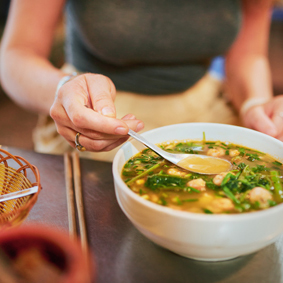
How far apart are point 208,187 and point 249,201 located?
134 mm

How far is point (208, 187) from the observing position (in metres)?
1.01

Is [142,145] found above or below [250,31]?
below

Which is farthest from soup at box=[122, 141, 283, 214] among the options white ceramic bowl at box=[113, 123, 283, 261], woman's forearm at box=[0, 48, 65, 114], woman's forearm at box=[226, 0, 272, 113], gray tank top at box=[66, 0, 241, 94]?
woman's forearm at box=[226, 0, 272, 113]

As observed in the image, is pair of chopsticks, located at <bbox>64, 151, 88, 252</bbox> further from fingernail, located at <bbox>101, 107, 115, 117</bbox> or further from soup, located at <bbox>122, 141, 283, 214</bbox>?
fingernail, located at <bbox>101, 107, 115, 117</bbox>

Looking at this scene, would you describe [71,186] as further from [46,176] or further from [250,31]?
[250,31]

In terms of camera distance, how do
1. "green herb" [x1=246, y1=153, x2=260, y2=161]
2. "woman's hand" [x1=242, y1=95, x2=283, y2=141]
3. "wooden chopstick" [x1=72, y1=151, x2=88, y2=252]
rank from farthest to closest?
"woman's hand" [x1=242, y1=95, x2=283, y2=141]
"green herb" [x1=246, y1=153, x2=260, y2=161]
"wooden chopstick" [x1=72, y1=151, x2=88, y2=252]

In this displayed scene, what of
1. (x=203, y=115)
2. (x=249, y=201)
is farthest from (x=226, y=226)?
(x=203, y=115)

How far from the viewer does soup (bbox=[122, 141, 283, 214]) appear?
92cm

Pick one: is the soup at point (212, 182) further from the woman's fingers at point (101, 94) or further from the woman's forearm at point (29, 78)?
the woman's forearm at point (29, 78)

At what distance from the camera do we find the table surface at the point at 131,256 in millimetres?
873

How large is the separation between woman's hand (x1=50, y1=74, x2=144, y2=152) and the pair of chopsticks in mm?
108

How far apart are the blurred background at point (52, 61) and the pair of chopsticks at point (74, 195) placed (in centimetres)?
260

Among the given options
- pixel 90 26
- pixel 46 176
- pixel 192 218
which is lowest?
pixel 46 176

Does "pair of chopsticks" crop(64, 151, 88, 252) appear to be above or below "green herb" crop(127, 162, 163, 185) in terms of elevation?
below
